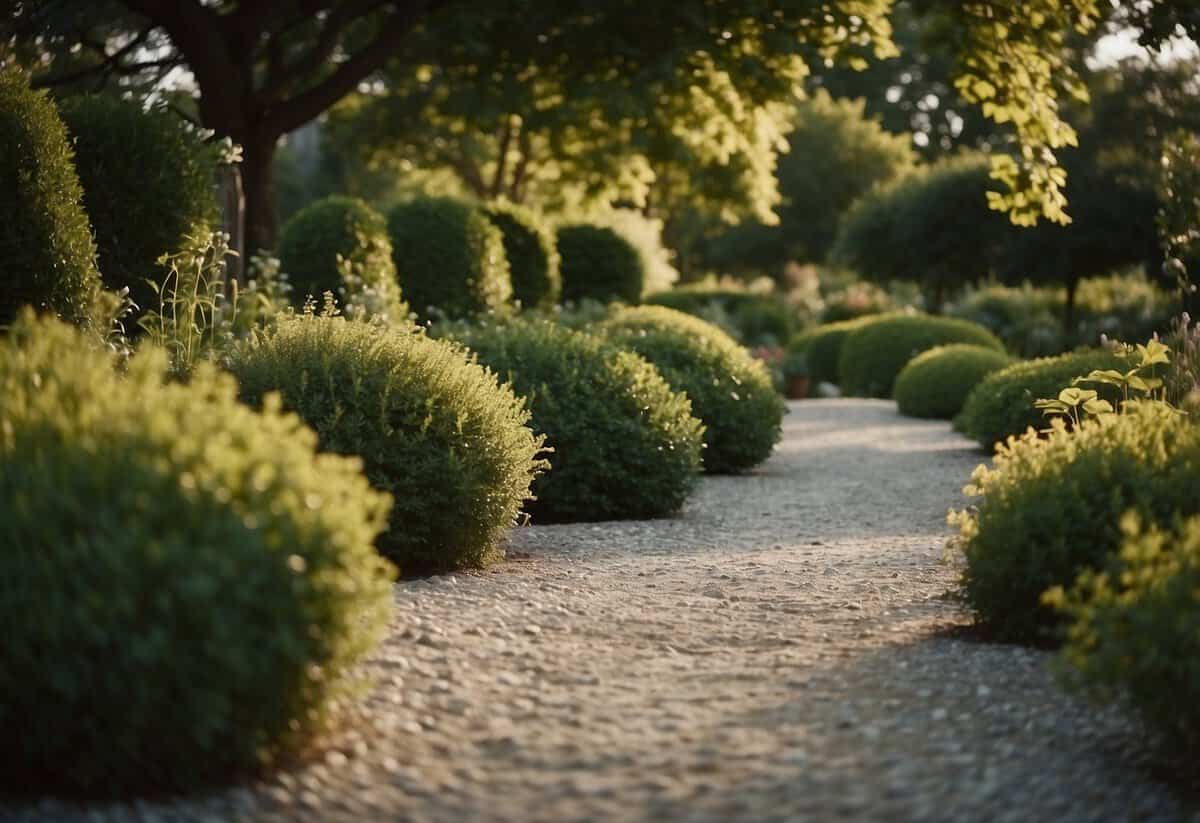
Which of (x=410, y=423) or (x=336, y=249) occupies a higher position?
(x=336, y=249)

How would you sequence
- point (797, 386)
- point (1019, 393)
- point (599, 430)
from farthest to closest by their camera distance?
point (797, 386) < point (1019, 393) < point (599, 430)

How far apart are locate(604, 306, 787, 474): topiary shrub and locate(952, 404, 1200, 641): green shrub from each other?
17.4 ft

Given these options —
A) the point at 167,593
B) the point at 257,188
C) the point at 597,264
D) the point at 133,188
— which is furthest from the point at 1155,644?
the point at 597,264

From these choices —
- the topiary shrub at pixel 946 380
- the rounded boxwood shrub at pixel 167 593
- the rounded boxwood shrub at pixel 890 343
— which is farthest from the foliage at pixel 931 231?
the rounded boxwood shrub at pixel 167 593

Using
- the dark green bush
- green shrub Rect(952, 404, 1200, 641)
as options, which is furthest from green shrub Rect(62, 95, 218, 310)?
the dark green bush

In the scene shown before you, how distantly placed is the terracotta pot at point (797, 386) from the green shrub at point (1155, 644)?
17852mm

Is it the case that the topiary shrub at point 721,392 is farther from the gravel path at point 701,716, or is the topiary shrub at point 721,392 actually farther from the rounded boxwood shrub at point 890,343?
the rounded boxwood shrub at point 890,343

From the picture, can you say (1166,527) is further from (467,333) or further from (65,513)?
(467,333)

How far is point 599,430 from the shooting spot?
750 cm

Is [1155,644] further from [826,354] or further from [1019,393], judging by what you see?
[826,354]

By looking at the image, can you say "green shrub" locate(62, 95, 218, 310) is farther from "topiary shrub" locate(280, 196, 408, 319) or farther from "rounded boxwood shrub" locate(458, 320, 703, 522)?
"topiary shrub" locate(280, 196, 408, 319)

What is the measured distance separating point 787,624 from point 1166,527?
1.38 meters

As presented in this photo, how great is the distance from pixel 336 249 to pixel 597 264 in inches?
255

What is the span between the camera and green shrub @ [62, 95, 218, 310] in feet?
21.9
